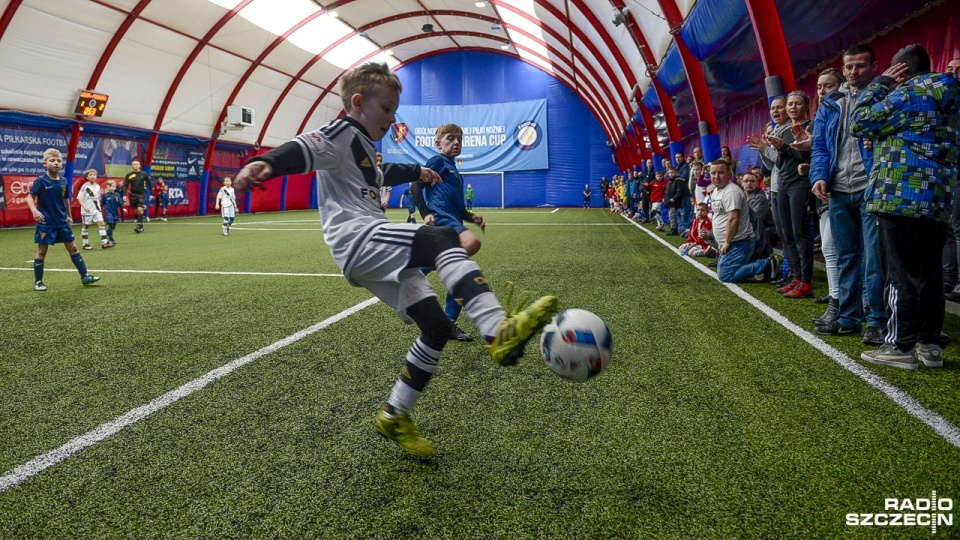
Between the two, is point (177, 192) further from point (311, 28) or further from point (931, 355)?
point (931, 355)

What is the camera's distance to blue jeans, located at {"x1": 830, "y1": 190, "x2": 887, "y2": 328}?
3.98 metres

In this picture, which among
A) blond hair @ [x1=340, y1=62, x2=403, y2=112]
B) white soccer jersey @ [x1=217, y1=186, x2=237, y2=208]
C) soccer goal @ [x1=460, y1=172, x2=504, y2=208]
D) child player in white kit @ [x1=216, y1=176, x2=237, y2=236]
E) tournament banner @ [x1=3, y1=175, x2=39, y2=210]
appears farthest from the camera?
soccer goal @ [x1=460, y1=172, x2=504, y2=208]

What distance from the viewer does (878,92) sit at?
3342mm

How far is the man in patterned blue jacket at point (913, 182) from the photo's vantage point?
322 cm

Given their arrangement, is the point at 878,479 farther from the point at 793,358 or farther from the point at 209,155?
the point at 209,155

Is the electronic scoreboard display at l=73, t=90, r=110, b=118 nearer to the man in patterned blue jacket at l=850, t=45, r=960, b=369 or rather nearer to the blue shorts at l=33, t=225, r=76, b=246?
the blue shorts at l=33, t=225, r=76, b=246

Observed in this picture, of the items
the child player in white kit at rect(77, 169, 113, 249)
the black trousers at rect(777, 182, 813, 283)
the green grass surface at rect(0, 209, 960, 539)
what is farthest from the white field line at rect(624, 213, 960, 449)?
the child player in white kit at rect(77, 169, 113, 249)

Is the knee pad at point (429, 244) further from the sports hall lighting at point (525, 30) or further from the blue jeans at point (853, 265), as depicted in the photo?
the sports hall lighting at point (525, 30)

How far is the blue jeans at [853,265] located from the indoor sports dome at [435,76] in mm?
3562

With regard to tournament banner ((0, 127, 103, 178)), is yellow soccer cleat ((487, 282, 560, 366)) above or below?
below

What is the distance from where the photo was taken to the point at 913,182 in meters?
3.26

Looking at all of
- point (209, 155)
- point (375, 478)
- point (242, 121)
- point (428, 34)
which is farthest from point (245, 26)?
point (375, 478)

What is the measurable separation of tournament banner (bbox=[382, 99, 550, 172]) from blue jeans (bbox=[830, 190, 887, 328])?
31.5 metres

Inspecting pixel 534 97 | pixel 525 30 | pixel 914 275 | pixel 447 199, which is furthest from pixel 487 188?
pixel 914 275
